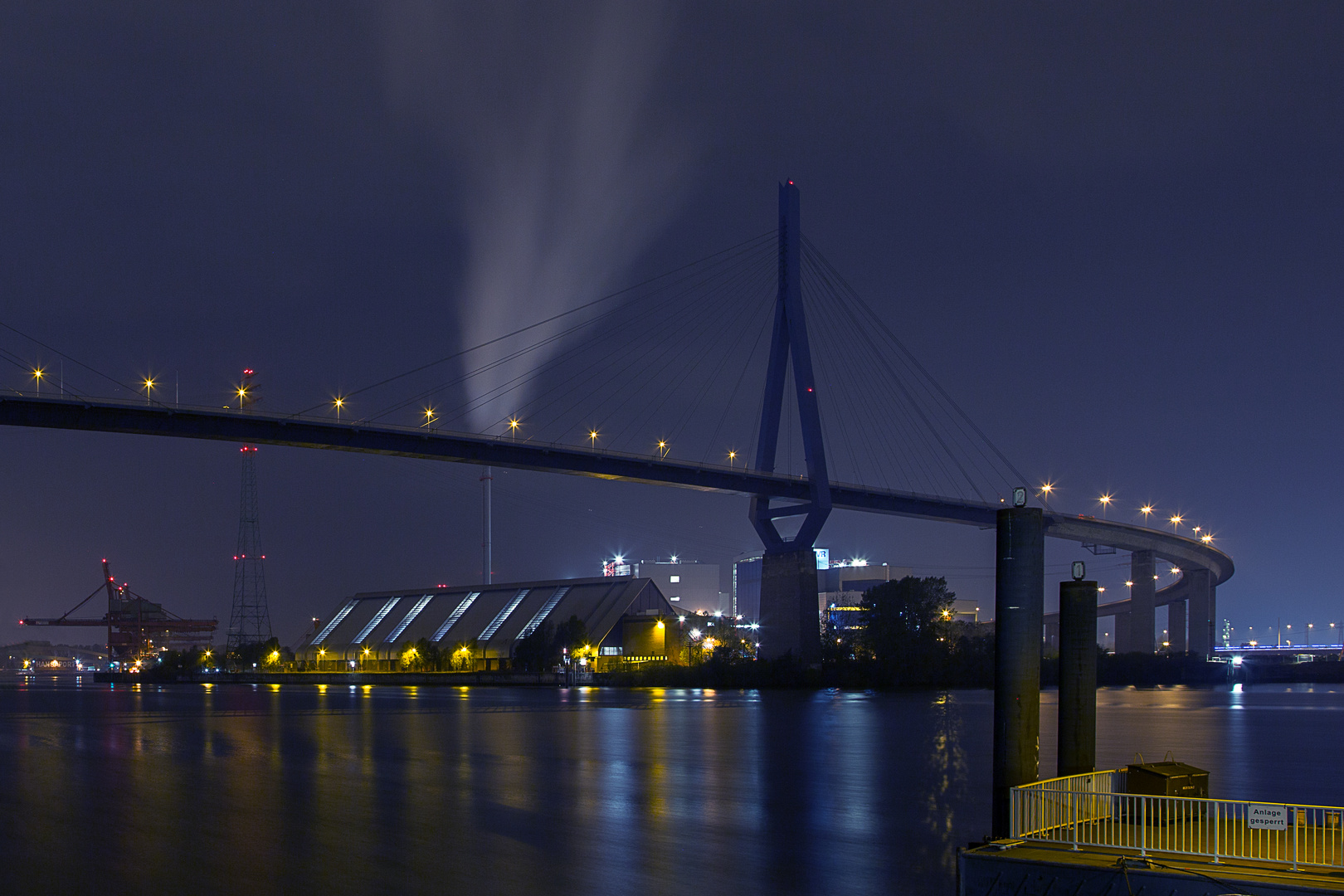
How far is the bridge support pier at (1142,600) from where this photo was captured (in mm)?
107625

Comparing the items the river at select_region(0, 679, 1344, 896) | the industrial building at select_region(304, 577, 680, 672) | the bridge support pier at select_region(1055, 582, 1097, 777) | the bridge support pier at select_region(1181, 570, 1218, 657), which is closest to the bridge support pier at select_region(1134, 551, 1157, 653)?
the bridge support pier at select_region(1181, 570, 1218, 657)

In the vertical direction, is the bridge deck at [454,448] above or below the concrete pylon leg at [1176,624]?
above

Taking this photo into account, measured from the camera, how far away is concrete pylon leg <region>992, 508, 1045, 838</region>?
53.8ft

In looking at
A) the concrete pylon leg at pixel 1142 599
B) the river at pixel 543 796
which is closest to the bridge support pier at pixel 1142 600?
the concrete pylon leg at pixel 1142 599

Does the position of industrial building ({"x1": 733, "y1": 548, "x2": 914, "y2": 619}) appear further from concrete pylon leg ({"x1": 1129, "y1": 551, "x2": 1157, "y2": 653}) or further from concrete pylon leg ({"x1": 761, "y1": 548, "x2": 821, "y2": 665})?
concrete pylon leg ({"x1": 761, "y1": 548, "x2": 821, "y2": 665})

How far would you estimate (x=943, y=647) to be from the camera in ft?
302

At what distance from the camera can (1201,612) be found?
124 m

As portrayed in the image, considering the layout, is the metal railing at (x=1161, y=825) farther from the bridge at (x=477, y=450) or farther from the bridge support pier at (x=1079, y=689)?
the bridge at (x=477, y=450)

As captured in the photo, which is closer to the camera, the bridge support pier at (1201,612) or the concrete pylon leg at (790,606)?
the concrete pylon leg at (790,606)

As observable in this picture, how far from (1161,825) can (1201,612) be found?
12083 cm

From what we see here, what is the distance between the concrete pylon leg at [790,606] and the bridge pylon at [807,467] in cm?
5

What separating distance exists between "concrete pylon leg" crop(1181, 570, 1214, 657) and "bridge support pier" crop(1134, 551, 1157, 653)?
11.4m

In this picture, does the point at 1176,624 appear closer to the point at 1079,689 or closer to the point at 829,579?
the point at 829,579

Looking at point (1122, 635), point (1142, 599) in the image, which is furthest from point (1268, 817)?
point (1122, 635)
